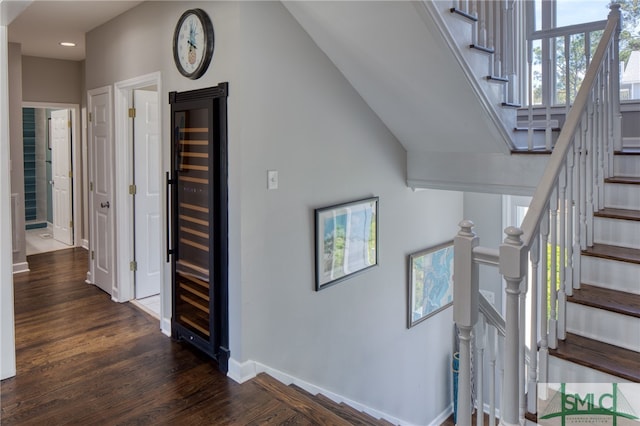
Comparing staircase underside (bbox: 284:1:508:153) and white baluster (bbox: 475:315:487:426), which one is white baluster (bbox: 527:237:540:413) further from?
staircase underside (bbox: 284:1:508:153)

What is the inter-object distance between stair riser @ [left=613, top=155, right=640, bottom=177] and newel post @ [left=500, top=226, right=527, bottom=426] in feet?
5.75

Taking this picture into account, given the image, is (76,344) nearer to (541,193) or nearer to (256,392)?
(256,392)

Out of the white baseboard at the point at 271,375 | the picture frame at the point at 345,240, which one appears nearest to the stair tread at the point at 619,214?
the picture frame at the point at 345,240

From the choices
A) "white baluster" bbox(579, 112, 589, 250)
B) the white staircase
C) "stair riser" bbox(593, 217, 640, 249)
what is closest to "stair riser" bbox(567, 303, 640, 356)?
the white staircase

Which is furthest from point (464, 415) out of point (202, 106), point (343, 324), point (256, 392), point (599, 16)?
point (599, 16)

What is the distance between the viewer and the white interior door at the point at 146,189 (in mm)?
4301

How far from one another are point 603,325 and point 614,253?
422 millimetres

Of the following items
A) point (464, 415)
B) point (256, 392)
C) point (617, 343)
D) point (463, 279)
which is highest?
point (463, 279)

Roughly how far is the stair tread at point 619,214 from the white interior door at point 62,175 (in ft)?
22.0

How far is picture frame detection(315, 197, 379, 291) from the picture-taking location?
3402mm

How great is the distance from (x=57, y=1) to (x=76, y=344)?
2753mm

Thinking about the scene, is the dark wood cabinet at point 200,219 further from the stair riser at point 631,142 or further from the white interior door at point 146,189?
the stair riser at point 631,142

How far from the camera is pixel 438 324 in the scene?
499 centimetres

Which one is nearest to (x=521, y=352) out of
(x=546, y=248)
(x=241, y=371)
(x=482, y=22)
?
(x=546, y=248)
